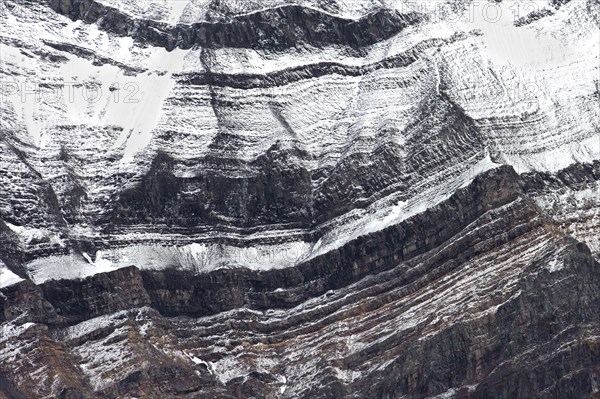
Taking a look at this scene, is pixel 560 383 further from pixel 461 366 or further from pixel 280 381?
pixel 280 381

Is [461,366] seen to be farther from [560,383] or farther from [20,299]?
[20,299]

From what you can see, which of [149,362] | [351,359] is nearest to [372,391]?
[351,359]

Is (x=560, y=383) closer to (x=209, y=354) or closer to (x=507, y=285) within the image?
(x=507, y=285)

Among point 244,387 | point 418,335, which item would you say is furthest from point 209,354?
point 418,335

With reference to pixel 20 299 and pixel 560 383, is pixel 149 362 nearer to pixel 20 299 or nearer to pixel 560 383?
pixel 20 299

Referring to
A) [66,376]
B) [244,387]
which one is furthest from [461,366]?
[66,376]
